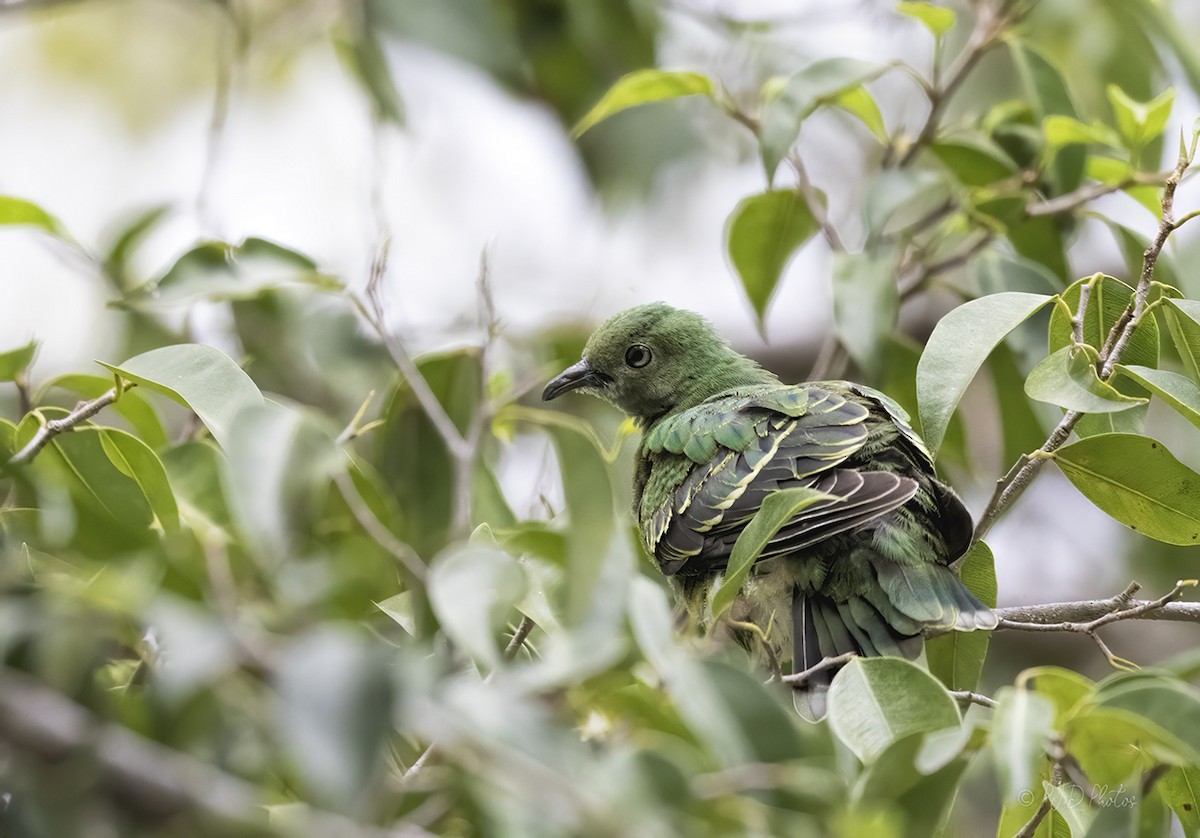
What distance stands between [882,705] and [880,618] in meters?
1.21

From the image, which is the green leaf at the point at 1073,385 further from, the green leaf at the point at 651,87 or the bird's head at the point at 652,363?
the bird's head at the point at 652,363

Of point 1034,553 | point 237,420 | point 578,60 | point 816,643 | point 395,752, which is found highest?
point 237,420

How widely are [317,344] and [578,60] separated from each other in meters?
2.08

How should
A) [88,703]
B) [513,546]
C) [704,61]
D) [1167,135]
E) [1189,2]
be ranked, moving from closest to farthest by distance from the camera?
[88,703] < [513,546] < [1167,135] < [704,61] < [1189,2]

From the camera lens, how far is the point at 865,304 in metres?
4.15

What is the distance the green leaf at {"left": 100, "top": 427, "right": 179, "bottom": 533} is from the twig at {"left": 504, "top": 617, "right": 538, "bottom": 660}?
2.92ft

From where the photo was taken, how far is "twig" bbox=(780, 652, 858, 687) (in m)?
3.26

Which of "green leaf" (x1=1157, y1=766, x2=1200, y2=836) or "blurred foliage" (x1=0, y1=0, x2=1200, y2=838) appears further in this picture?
"green leaf" (x1=1157, y1=766, x2=1200, y2=836)

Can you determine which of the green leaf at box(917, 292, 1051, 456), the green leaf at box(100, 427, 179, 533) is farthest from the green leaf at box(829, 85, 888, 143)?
the green leaf at box(100, 427, 179, 533)

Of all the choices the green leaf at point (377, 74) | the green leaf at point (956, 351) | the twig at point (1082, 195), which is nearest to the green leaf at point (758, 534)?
the green leaf at point (956, 351)

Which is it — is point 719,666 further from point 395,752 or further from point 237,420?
point 395,752

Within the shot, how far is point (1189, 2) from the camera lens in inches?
391

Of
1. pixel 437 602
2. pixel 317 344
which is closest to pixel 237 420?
pixel 437 602

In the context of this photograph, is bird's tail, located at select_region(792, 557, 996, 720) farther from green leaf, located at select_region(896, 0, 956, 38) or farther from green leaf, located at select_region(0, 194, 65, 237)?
green leaf, located at select_region(0, 194, 65, 237)
